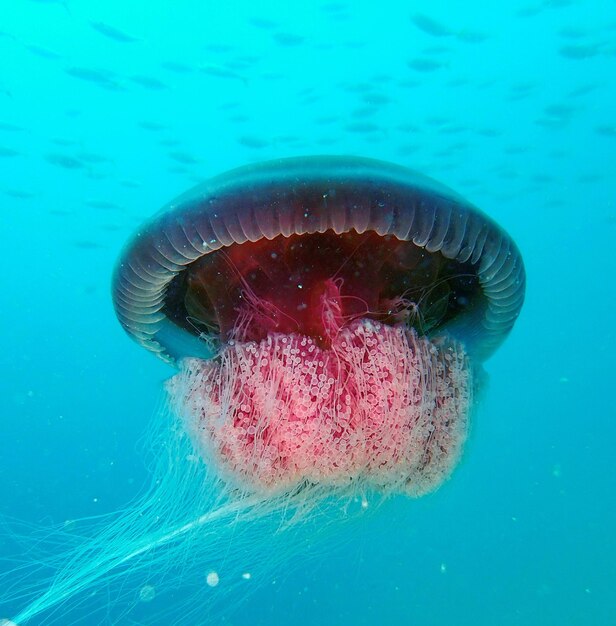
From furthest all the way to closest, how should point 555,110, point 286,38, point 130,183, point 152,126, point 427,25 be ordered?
point 130,183, point 152,126, point 555,110, point 286,38, point 427,25

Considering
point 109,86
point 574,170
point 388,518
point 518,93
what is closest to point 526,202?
point 574,170

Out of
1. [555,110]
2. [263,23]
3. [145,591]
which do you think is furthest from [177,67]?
[145,591]

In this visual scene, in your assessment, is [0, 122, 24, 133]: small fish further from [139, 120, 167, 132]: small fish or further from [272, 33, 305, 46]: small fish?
[272, 33, 305, 46]: small fish

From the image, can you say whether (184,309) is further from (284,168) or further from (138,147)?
(138,147)

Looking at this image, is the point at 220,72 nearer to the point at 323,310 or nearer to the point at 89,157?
the point at 89,157

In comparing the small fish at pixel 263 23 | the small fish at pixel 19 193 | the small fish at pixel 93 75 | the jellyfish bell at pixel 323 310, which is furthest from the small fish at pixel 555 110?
the small fish at pixel 19 193

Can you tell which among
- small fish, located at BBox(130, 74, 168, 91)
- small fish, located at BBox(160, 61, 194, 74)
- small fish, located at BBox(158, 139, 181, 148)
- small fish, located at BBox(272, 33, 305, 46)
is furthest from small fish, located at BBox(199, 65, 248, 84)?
small fish, located at BBox(158, 139, 181, 148)

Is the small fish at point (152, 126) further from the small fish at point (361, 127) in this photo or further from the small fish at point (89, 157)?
the small fish at point (361, 127)
